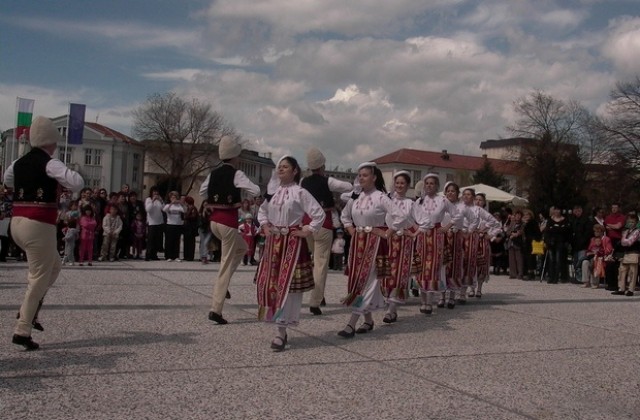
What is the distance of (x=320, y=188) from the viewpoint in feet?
30.0

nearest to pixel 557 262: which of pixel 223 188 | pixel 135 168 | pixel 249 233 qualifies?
pixel 249 233

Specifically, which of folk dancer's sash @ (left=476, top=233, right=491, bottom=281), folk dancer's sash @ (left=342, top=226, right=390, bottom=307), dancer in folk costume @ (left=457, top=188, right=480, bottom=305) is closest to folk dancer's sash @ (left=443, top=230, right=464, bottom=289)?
dancer in folk costume @ (left=457, top=188, right=480, bottom=305)

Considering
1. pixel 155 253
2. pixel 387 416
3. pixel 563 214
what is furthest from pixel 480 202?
pixel 155 253

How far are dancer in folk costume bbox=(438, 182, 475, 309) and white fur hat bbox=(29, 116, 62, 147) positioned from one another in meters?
5.98

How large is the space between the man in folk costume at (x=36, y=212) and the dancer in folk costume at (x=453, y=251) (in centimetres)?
594

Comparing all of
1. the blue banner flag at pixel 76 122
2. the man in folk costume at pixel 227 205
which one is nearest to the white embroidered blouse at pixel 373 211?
the man in folk costume at pixel 227 205

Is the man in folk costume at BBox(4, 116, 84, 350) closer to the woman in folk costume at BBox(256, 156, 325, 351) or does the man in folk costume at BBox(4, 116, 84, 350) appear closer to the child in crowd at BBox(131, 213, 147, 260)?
the woman in folk costume at BBox(256, 156, 325, 351)

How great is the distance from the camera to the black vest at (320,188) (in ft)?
30.0

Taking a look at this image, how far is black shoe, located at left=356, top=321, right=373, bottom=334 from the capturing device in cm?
771

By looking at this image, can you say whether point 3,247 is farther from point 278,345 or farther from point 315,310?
point 278,345

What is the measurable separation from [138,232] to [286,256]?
13210 millimetres

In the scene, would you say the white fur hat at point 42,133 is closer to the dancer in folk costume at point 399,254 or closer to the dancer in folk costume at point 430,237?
the dancer in folk costume at point 399,254

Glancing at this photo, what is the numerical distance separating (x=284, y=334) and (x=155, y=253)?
1295cm

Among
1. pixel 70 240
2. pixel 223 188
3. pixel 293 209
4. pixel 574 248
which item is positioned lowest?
pixel 70 240
